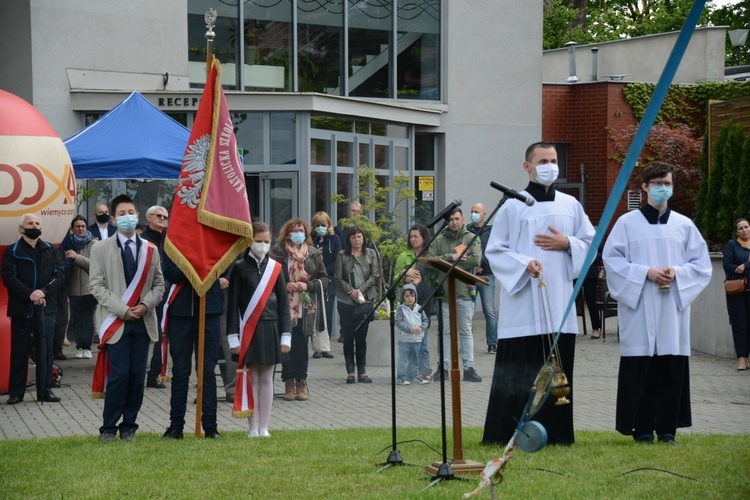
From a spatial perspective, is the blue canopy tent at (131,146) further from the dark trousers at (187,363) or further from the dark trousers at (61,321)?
the dark trousers at (187,363)

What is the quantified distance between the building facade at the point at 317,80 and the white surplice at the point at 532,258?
10.7 m

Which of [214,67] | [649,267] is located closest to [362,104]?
[214,67]

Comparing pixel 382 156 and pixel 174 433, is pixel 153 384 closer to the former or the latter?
pixel 174 433

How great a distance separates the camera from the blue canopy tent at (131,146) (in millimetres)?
14977

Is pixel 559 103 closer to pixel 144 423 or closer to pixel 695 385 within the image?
pixel 695 385

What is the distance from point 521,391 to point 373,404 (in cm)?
382

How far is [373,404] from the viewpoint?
1238cm

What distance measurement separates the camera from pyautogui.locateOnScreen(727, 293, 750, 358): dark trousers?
15297mm

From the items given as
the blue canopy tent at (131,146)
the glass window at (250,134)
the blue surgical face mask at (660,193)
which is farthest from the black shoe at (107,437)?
the glass window at (250,134)

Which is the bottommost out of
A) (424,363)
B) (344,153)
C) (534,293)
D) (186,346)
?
(424,363)

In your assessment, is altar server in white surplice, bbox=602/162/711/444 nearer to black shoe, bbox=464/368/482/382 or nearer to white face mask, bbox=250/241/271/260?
white face mask, bbox=250/241/271/260

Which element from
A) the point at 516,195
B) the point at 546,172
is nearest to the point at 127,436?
the point at 546,172

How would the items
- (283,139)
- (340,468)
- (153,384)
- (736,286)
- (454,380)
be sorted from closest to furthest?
(454,380) < (340,468) < (153,384) < (736,286) < (283,139)

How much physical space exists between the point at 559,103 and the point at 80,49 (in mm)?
11971
